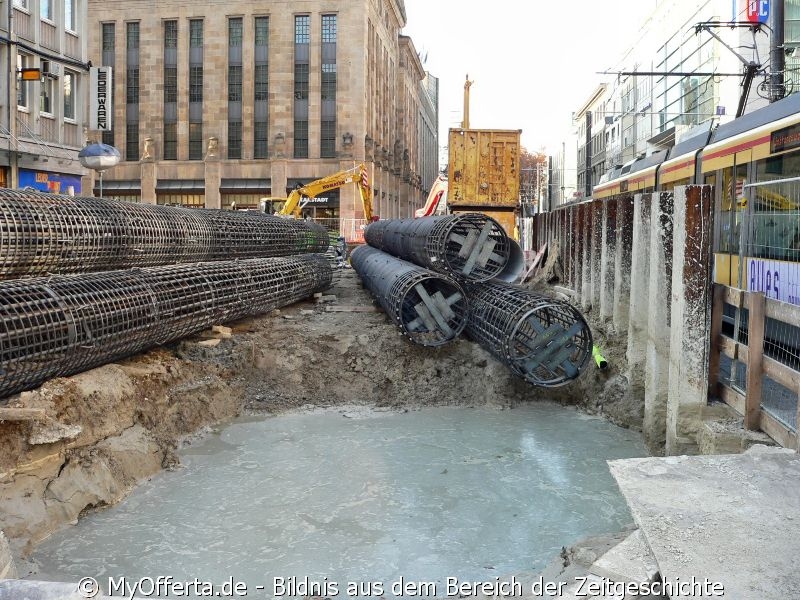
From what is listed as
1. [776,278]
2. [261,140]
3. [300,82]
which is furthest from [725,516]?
[261,140]

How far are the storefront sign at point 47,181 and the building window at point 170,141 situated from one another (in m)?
19.8

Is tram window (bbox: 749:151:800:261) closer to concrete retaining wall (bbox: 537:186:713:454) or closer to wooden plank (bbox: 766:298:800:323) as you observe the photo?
concrete retaining wall (bbox: 537:186:713:454)

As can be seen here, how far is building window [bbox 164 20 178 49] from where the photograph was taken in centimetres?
4647

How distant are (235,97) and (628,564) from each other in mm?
45401

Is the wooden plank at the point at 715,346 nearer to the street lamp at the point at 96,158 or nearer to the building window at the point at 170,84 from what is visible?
the street lamp at the point at 96,158

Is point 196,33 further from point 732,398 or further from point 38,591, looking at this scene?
point 38,591

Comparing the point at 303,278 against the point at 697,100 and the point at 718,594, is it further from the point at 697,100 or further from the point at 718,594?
the point at 697,100

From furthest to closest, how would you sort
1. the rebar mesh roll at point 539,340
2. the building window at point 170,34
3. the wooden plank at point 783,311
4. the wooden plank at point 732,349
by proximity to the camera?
1. the building window at point 170,34
2. the rebar mesh roll at point 539,340
3. the wooden plank at point 732,349
4. the wooden plank at point 783,311

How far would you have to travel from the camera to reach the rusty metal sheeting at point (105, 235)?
812 centimetres

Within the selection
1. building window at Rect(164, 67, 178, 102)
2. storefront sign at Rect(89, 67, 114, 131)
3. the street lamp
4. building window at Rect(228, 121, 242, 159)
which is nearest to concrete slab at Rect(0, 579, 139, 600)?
the street lamp

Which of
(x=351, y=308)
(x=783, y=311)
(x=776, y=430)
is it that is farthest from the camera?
(x=351, y=308)

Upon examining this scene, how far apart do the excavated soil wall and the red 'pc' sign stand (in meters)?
18.6

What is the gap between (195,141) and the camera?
46594 millimetres

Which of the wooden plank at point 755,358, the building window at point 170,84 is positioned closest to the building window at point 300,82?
the building window at point 170,84
